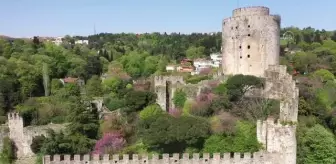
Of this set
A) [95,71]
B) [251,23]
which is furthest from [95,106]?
[95,71]

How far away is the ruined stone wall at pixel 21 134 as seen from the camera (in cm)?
2227

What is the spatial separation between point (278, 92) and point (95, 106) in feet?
41.8

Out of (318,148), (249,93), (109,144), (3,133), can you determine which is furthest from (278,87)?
(3,133)

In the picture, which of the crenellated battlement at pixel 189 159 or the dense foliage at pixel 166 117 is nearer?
the crenellated battlement at pixel 189 159

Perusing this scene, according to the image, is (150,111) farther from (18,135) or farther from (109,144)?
(18,135)

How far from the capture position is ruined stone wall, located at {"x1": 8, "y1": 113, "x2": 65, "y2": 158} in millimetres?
22266

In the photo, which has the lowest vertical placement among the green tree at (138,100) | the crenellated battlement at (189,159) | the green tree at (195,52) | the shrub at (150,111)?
the crenellated battlement at (189,159)

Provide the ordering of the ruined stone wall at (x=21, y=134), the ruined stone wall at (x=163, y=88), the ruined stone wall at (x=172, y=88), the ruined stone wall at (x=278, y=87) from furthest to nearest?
the ruined stone wall at (x=163, y=88) → the ruined stone wall at (x=172, y=88) → the ruined stone wall at (x=21, y=134) → the ruined stone wall at (x=278, y=87)

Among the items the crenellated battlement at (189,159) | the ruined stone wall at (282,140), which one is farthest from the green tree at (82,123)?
the ruined stone wall at (282,140)

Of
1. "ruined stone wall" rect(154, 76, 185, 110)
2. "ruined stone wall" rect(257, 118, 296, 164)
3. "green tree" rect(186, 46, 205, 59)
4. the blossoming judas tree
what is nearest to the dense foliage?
the blossoming judas tree

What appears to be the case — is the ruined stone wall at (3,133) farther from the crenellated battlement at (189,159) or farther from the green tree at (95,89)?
the green tree at (95,89)

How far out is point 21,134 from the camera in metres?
22.5

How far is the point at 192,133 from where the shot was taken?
1783 centimetres

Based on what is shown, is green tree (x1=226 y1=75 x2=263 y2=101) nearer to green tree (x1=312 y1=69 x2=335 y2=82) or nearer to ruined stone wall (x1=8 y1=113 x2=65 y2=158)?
green tree (x1=312 y1=69 x2=335 y2=82)
